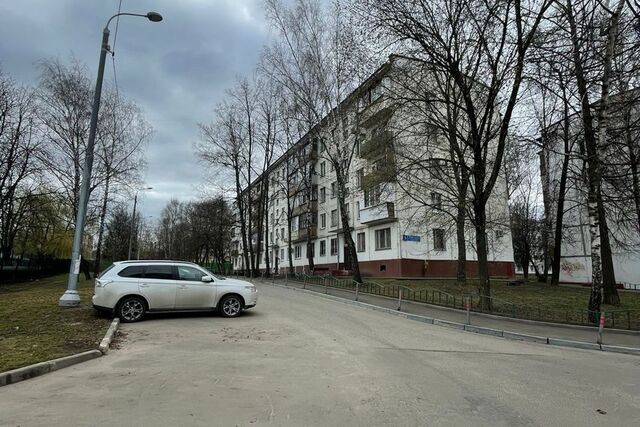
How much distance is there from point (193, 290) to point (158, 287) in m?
1.01

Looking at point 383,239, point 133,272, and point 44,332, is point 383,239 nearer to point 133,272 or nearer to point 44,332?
point 133,272

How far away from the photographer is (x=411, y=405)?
5.83 meters

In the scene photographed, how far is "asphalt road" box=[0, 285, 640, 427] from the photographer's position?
5.40 meters

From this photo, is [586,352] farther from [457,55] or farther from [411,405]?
[457,55]

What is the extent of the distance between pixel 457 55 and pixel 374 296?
1089cm

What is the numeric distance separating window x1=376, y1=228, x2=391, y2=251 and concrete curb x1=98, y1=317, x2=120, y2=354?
2663 centimetres

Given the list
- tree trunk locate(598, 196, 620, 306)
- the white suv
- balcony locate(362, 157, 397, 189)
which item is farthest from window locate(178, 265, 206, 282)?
tree trunk locate(598, 196, 620, 306)

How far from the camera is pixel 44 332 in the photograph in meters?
10.7

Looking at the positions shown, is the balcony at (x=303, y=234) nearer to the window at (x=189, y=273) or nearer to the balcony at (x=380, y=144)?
the balcony at (x=380, y=144)

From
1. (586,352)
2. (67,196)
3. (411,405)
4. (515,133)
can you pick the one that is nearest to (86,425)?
(411,405)

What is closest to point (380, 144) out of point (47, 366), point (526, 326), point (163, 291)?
point (526, 326)

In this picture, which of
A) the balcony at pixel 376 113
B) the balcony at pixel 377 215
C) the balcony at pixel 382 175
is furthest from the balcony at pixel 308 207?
the balcony at pixel 382 175

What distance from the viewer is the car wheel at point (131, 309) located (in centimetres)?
1313

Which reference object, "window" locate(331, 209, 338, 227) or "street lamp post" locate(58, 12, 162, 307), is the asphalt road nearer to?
"street lamp post" locate(58, 12, 162, 307)
